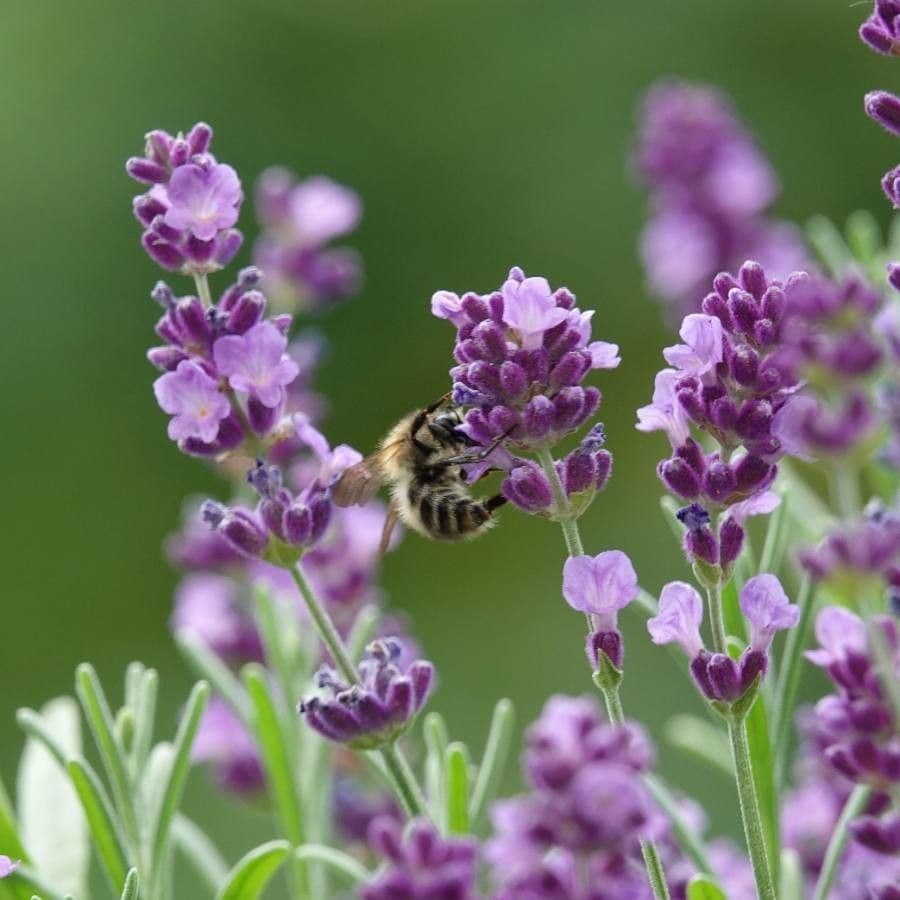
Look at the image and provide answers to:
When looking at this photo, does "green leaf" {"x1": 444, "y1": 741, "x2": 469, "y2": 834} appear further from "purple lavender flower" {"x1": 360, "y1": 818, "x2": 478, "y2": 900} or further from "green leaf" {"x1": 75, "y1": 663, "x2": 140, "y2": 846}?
"purple lavender flower" {"x1": 360, "y1": 818, "x2": 478, "y2": 900}

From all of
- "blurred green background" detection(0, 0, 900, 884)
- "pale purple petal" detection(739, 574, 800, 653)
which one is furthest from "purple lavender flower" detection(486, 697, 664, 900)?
"blurred green background" detection(0, 0, 900, 884)

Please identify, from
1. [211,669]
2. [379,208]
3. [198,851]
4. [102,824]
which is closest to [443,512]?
[211,669]

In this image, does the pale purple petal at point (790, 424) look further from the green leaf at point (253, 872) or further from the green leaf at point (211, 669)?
the green leaf at point (211, 669)

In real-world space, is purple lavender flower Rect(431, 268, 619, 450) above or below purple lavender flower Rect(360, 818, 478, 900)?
above

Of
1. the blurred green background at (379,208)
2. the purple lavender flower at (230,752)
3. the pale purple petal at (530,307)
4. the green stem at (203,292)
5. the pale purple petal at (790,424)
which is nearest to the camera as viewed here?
the pale purple petal at (790,424)

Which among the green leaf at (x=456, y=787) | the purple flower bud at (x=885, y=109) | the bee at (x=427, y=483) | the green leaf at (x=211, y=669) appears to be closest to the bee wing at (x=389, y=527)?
the bee at (x=427, y=483)

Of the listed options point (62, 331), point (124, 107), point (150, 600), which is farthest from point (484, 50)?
point (150, 600)
